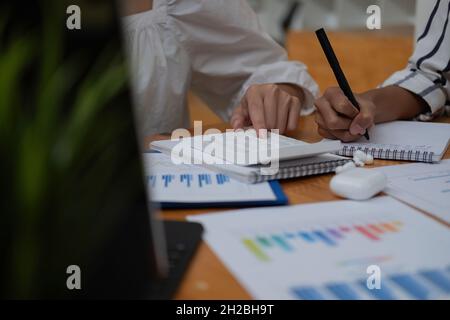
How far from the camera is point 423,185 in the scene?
1.95 feet

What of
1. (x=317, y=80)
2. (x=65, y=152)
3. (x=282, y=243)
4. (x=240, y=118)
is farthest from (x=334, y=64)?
(x=317, y=80)

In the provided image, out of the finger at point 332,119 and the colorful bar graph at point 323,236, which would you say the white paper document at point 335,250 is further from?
the finger at point 332,119

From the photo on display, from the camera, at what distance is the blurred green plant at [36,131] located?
258 mm

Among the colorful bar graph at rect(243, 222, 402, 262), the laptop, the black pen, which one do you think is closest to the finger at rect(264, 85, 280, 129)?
the black pen

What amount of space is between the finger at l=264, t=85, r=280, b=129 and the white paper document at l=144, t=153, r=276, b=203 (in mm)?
201

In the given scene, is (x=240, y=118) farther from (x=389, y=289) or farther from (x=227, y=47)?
(x=389, y=289)

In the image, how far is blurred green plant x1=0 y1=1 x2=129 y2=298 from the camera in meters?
0.26

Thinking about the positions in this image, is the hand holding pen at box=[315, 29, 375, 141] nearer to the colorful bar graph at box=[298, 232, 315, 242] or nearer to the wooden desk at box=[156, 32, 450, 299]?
the wooden desk at box=[156, 32, 450, 299]

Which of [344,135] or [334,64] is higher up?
[334,64]

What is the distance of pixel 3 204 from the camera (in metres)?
0.26

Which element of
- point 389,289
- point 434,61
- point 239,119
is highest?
point 434,61

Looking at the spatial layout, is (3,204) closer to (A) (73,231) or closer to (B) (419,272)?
(A) (73,231)

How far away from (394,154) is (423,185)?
118 millimetres
